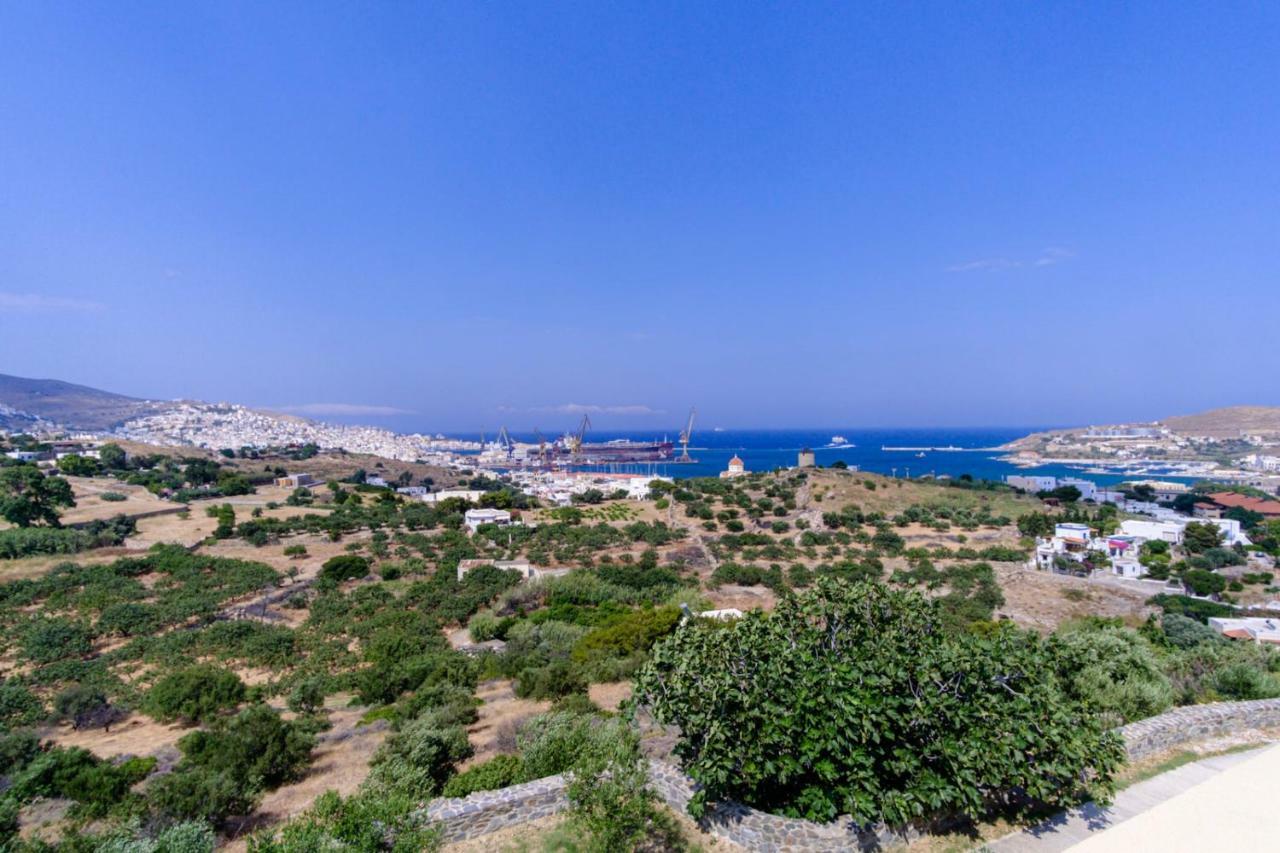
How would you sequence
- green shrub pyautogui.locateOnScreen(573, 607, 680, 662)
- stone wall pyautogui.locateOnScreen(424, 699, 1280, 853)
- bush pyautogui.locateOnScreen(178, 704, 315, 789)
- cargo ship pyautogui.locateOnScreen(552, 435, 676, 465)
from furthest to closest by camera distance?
cargo ship pyautogui.locateOnScreen(552, 435, 676, 465), green shrub pyautogui.locateOnScreen(573, 607, 680, 662), bush pyautogui.locateOnScreen(178, 704, 315, 789), stone wall pyautogui.locateOnScreen(424, 699, 1280, 853)

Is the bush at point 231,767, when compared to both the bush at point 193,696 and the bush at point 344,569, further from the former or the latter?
the bush at point 344,569

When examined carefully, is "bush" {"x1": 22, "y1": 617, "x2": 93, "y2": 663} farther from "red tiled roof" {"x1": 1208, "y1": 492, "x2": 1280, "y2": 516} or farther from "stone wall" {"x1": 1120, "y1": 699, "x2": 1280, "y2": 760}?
"red tiled roof" {"x1": 1208, "y1": 492, "x2": 1280, "y2": 516}

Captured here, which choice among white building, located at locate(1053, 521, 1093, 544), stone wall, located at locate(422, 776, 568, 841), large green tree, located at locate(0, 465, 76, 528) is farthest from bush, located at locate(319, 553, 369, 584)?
white building, located at locate(1053, 521, 1093, 544)

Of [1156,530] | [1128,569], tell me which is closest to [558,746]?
[1128,569]

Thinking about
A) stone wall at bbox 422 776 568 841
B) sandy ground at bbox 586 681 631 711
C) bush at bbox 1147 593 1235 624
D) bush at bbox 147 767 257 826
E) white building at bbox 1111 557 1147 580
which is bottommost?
white building at bbox 1111 557 1147 580

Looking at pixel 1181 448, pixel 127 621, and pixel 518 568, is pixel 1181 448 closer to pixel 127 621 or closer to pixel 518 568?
pixel 518 568

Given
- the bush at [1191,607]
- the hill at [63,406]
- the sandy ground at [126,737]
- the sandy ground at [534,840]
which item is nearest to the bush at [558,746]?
the sandy ground at [534,840]
